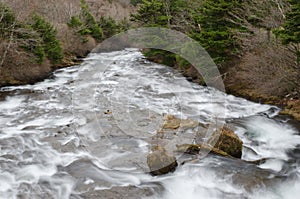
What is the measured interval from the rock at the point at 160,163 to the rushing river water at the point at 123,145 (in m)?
0.18

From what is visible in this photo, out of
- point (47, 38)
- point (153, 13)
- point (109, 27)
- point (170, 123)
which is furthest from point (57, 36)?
point (170, 123)

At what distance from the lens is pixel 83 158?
26.1ft

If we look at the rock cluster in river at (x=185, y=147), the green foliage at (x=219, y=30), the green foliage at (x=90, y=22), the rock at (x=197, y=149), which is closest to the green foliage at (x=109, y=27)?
the green foliage at (x=90, y=22)

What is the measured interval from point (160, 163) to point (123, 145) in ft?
6.67

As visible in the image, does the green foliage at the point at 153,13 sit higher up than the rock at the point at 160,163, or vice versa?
the green foliage at the point at 153,13

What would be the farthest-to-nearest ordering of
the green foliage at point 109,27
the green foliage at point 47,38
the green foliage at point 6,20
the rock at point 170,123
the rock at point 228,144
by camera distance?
1. the green foliage at point 109,27
2. the green foliage at point 47,38
3. the green foliage at point 6,20
4. the rock at point 170,123
5. the rock at point 228,144

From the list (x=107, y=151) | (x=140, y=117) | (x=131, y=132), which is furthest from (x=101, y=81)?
(x=107, y=151)

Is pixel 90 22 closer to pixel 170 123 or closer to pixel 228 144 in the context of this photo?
pixel 170 123

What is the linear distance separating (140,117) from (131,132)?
1645mm

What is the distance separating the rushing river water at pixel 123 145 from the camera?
6.55 meters

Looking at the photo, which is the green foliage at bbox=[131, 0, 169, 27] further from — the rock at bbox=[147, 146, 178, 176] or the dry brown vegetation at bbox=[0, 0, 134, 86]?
the rock at bbox=[147, 146, 178, 176]

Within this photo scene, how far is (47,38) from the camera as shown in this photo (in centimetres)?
1978

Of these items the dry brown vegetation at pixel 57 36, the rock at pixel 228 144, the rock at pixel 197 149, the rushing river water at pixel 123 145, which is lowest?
the rushing river water at pixel 123 145

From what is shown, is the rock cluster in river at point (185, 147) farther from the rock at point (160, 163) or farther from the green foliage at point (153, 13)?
the green foliage at point (153, 13)
